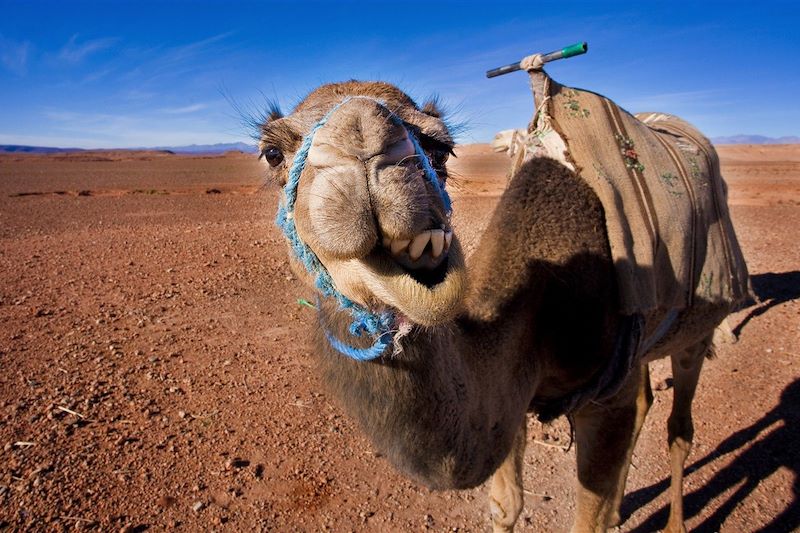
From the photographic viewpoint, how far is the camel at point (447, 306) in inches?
59.7

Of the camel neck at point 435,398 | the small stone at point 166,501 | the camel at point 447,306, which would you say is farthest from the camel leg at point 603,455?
the small stone at point 166,501

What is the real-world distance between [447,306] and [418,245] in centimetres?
19

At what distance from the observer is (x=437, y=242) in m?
1.55

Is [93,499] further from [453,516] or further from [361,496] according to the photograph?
[453,516]

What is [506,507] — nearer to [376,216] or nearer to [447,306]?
[447,306]

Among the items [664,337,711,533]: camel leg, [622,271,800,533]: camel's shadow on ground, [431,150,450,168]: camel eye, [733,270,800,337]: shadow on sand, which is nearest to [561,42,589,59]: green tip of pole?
[431,150,450,168]: camel eye

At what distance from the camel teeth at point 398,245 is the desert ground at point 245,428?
1002mm

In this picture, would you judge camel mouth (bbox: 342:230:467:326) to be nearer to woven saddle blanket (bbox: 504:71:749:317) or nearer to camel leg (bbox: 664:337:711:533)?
woven saddle blanket (bbox: 504:71:749:317)

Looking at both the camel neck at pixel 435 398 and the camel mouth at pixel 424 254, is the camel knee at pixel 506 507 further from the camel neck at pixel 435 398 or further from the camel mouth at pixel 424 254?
the camel mouth at pixel 424 254

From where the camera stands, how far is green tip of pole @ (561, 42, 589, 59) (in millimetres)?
3131

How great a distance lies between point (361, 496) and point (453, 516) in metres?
0.72

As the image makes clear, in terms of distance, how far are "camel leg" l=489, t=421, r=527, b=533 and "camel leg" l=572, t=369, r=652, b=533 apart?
38 centimetres

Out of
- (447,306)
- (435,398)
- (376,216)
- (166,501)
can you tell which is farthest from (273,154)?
(166,501)

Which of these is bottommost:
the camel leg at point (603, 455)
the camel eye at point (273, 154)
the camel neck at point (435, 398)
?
the camel leg at point (603, 455)
